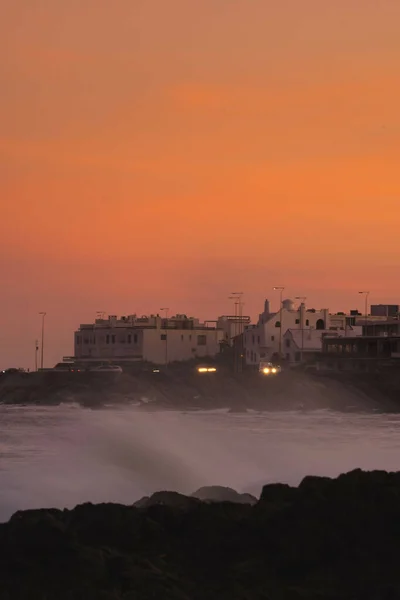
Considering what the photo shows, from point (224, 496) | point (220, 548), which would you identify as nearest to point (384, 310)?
point (224, 496)

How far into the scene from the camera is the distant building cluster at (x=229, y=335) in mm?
135750

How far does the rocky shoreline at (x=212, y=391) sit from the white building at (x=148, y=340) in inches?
721

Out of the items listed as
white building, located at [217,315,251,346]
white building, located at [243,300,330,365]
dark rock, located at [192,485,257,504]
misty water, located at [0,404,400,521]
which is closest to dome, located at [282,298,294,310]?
white building, located at [243,300,330,365]

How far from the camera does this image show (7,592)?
16297mm

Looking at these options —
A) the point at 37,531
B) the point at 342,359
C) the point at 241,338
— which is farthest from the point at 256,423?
the point at 241,338

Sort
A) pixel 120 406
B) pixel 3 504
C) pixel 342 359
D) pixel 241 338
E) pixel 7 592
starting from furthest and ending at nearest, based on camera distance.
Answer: pixel 241 338, pixel 342 359, pixel 120 406, pixel 3 504, pixel 7 592

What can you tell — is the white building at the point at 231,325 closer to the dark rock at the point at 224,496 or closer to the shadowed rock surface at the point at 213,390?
the shadowed rock surface at the point at 213,390

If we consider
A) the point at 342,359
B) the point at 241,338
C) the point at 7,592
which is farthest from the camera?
the point at 241,338

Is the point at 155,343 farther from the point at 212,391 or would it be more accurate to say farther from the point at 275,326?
the point at 212,391

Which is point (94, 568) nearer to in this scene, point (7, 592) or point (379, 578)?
point (7, 592)

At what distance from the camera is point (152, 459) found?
1548 inches

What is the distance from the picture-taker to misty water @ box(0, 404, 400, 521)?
2958cm

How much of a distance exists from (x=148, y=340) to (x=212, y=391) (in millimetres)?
33385

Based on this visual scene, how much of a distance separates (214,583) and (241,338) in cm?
12845
